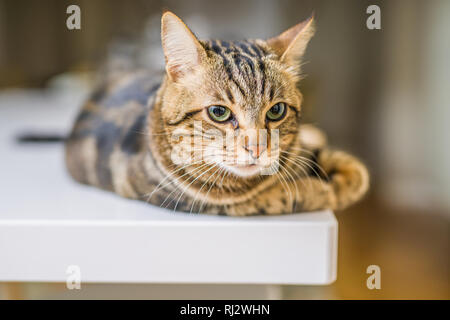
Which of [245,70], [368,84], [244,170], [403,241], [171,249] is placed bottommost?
[403,241]

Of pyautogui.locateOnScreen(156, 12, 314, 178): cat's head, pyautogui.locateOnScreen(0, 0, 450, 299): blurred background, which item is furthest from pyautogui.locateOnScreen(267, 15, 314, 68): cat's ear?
pyautogui.locateOnScreen(0, 0, 450, 299): blurred background

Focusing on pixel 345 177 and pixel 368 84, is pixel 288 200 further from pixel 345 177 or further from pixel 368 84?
pixel 368 84

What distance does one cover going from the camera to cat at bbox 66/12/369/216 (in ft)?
1.83

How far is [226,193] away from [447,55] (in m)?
1.78

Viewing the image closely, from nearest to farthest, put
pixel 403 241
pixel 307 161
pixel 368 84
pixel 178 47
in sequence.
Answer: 1. pixel 178 47
2. pixel 307 161
3. pixel 403 241
4. pixel 368 84

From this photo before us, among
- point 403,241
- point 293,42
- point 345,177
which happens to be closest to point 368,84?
point 403,241

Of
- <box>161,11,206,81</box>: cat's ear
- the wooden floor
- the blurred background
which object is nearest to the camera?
<box>161,11,206,81</box>: cat's ear

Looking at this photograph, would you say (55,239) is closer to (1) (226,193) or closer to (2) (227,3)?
(1) (226,193)

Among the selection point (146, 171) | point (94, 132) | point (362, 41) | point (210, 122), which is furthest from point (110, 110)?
point (362, 41)

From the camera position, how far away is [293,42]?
1.87 ft

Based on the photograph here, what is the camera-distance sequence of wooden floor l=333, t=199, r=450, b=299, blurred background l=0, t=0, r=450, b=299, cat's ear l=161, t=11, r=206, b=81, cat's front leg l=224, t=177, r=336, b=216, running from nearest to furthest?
cat's ear l=161, t=11, r=206, b=81, cat's front leg l=224, t=177, r=336, b=216, wooden floor l=333, t=199, r=450, b=299, blurred background l=0, t=0, r=450, b=299

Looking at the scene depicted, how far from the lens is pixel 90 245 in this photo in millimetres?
590

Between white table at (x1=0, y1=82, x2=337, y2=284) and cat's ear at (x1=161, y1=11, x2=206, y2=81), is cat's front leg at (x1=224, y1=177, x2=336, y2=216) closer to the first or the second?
white table at (x1=0, y1=82, x2=337, y2=284)

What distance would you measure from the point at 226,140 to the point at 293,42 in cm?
15
